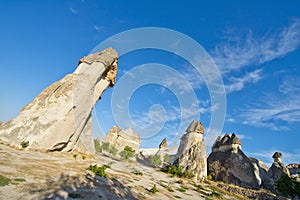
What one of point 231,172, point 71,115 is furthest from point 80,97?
point 231,172

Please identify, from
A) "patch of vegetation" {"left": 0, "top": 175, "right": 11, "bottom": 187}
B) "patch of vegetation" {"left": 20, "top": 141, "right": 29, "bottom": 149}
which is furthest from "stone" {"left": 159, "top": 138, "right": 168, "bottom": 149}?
"patch of vegetation" {"left": 0, "top": 175, "right": 11, "bottom": 187}

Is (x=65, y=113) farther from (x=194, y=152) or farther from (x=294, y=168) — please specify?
(x=294, y=168)

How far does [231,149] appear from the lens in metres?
42.7

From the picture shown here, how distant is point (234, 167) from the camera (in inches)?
1527

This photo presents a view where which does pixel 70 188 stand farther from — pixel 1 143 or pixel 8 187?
pixel 1 143

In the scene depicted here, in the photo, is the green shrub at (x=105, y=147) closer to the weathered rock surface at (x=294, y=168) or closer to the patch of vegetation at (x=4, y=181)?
the weathered rock surface at (x=294, y=168)

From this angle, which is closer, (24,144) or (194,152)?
(24,144)

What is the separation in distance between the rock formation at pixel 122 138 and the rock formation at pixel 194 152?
34222 millimetres

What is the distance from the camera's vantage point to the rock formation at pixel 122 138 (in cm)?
7224

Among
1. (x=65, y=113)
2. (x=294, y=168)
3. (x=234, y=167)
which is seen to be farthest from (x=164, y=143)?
(x=65, y=113)

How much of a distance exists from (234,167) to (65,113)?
32.6 meters

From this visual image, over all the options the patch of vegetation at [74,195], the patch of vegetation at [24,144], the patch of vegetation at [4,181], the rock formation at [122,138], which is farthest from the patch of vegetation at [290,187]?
the rock formation at [122,138]

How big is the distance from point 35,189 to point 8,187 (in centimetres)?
89

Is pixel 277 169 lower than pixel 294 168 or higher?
lower
